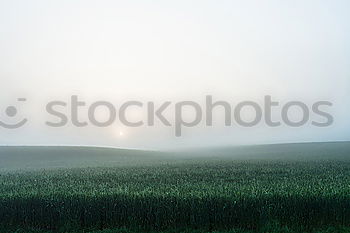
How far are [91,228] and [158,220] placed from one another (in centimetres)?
286

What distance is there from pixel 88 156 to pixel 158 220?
76.6 metres

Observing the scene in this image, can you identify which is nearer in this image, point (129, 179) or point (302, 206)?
point (302, 206)

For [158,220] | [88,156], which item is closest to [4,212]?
[158,220]

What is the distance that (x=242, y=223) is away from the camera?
1823 cm

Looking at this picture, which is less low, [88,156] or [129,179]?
[129,179]

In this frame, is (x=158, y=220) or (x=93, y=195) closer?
(x=158, y=220)

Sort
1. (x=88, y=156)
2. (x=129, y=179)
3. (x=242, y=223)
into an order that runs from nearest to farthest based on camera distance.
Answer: (x=242, y=223)
(x=129, y=179)
(x=88, y=156)

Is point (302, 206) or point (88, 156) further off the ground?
point (302, 206)

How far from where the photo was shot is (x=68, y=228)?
18906 millimetres

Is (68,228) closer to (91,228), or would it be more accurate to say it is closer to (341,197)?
(91,228)

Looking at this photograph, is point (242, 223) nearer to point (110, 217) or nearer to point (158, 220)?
point (158, 220)

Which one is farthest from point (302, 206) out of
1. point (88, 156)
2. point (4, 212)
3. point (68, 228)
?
point (88, 156)

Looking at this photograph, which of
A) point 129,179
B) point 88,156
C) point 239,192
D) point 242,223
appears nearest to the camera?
point 242,223

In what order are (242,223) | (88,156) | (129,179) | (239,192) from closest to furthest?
1. (242,223)
2. (239,192)
3. (129,179)
4. (88,156)
